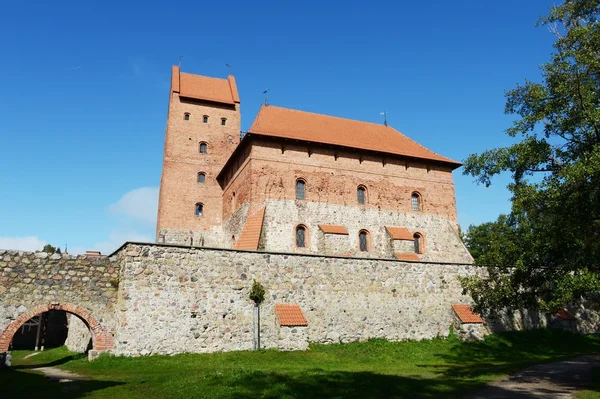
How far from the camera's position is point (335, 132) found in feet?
96.4

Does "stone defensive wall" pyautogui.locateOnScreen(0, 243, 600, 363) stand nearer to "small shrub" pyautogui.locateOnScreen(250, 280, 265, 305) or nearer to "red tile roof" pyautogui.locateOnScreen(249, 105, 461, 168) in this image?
"small shrub" pyautogui.locateOnScreen(250, 280, 265, 305)

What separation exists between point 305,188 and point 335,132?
17.2 feet

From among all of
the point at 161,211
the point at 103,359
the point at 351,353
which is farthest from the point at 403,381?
the point at 161,211

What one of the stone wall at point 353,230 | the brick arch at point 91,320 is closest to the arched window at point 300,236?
the stone wall at point 353,230

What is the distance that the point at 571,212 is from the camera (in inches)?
508

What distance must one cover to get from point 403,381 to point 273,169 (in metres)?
17.0

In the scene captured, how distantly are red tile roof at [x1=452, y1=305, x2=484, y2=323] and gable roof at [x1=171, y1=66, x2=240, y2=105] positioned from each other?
80.3 ft

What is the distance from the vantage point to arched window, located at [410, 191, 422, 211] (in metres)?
29.0

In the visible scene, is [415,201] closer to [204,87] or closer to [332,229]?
[332,229]

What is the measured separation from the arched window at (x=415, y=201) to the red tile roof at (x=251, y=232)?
1025cm

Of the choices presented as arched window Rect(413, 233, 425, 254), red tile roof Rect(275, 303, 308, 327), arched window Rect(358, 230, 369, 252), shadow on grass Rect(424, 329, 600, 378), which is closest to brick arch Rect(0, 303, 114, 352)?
red tile roof Rect(275, 303, 308, 327)

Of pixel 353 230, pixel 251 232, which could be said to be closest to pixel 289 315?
pixel 251 232

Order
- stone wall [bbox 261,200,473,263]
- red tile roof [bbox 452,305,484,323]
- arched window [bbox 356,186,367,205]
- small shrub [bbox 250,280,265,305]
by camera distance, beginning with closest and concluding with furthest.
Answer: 1. small shrub [bbox 250,280,265,305]
2. red tile roof [bbox 452,305,484,323]
3. stone wall [bbox 261,200,473,263]
4. arched window [bbox 356,186,367,205]

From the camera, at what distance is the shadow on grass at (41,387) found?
929 cm
